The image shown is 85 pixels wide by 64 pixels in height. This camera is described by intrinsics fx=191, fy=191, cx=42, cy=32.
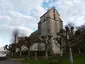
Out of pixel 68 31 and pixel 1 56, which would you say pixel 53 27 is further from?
pixel 68 31

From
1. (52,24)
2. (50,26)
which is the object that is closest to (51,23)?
(52,24)

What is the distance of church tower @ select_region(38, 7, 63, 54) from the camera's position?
72.1m

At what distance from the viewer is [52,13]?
7506 centimetres

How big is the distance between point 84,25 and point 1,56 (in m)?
22.4

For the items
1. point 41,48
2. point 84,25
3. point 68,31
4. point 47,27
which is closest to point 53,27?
point 47,27

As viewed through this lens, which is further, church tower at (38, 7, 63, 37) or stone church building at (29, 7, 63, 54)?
church tower at (38, 7, 63, 37)

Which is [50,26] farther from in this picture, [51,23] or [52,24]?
[52,24]

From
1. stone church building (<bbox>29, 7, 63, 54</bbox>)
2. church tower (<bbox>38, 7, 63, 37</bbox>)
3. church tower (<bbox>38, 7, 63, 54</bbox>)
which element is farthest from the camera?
church tower (<bbox>38, 7, 63, 37</bbox>)

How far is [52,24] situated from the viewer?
2896 inches

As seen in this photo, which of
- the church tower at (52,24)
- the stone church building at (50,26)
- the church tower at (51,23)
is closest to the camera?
the stone church building at (50,26)

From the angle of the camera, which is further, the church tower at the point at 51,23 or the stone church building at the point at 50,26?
the church tower at the point at 51,23

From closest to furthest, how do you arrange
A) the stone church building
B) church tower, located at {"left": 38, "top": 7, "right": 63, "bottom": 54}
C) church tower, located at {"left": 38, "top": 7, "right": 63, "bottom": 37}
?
the stone church building
church tower, located at {"left": 38, "top": 7, "right": 63, "bottom": 54}
church tower, located at {"left": 38, "top": 7, "right": 63, "bottom": 37}

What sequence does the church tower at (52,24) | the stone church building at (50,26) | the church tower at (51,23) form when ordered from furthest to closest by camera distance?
the church tower at (51,23)
the church tower at (52,24)
the stone church building at (50,26)

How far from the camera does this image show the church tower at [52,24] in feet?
237
